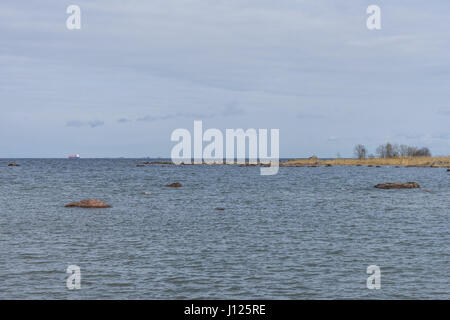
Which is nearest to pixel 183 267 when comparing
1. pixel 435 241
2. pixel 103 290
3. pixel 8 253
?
pixel 103 290

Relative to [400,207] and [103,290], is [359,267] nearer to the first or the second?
[103,290]

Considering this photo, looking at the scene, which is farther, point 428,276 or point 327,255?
point 327,255

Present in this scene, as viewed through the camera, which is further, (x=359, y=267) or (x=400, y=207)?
(x=400, y=207)

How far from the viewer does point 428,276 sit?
19641mm

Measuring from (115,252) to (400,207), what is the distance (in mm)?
31240

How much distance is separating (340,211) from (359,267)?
22.9 metres

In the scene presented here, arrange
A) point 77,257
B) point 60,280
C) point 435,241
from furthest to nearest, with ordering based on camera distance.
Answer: point 435,241 < point 77,257 < point 60,280

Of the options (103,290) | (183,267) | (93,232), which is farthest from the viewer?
(93,232)

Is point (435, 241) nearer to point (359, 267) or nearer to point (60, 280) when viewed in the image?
point (359, 267)

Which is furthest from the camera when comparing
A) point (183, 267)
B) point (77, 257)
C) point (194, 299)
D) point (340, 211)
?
point (340, 211)

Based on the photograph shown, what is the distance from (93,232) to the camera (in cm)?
3098

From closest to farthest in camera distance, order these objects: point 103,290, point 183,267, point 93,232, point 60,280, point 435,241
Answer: point 103,290 < point 60,280 < point 183,267 < point 435,241 < point 93,232

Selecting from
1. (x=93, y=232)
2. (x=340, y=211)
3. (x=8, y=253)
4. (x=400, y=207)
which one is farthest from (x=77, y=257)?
(x=400, y=207)

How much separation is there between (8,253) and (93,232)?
7292mm
